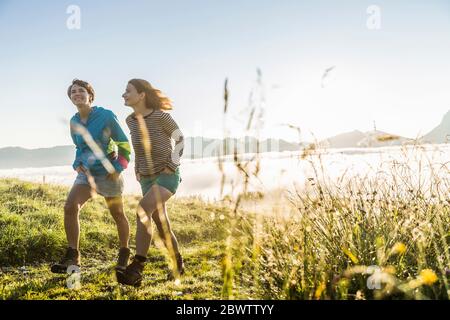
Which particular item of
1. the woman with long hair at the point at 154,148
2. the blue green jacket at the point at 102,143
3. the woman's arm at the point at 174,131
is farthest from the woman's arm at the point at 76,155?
the woman's arm at the point at 174,131

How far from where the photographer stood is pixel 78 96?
5594 mm

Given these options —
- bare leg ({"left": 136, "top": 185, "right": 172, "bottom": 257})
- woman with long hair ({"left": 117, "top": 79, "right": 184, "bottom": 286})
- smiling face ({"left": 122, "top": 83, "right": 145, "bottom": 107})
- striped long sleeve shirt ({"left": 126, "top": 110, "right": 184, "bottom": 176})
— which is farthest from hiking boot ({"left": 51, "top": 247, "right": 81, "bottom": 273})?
smiling face ({"left": 122, "top": 83, "right": 145, "bottom": 107})

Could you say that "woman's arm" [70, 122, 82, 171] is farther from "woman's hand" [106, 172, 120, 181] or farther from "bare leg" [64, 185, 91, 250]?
"woman's hand" [106, 172, 120, 181]

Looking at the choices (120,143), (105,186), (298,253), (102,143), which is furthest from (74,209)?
(298,253)

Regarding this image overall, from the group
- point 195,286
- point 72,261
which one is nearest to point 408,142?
point 195,286

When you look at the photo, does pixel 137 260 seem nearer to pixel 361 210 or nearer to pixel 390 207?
pixel 361 210

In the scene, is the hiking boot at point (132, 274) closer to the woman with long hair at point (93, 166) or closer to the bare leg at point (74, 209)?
the woman with long hair at point (93, 166)

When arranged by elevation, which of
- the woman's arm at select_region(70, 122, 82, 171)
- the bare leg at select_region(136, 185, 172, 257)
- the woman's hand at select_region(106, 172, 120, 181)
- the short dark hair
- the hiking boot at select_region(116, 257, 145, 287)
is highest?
the short dark hair

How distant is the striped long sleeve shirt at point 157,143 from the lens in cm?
511

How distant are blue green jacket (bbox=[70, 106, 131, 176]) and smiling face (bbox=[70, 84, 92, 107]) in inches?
6.6

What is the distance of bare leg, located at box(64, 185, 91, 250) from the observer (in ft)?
17.2

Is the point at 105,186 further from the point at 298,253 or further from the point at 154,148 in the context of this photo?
the point at 298,253
